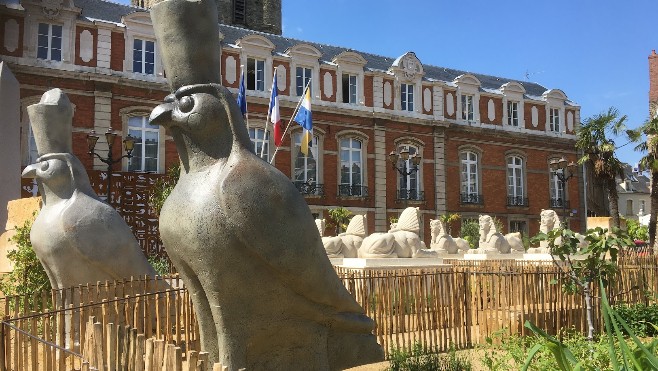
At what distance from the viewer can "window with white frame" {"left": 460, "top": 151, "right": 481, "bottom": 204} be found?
31828 millimetres

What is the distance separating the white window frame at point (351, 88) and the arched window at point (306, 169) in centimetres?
249

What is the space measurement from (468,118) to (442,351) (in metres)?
25.4

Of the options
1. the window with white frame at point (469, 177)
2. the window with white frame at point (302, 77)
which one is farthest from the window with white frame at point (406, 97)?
the window with white frame at point (302, 77)

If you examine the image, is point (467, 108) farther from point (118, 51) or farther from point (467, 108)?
point (118, 51)

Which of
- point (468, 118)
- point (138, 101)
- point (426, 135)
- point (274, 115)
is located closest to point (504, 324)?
point (274, 115)

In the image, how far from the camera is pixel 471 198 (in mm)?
31906

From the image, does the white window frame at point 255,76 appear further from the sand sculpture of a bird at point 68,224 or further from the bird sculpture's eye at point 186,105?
the bird sculpture's eye at point 186,105

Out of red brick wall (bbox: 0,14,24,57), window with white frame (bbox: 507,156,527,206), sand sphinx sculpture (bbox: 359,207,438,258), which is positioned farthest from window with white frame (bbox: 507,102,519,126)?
red brick wall (bbox: 0,14,24,57)

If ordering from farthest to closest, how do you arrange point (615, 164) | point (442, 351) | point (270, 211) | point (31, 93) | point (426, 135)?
point (426, 135)
point (615, 164)
point (31, 93)
point (442, 351)
point (270, 211)

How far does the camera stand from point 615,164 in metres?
27.8

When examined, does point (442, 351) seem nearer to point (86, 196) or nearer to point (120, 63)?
point (86, 196)

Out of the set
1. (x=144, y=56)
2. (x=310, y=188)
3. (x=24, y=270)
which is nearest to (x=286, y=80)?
(x=310, y=188)

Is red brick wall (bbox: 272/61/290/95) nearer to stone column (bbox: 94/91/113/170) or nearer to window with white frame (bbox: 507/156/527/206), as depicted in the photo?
stone column (bbox: 94/91/113/170)

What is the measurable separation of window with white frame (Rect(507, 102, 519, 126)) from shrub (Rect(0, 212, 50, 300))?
2794cm
